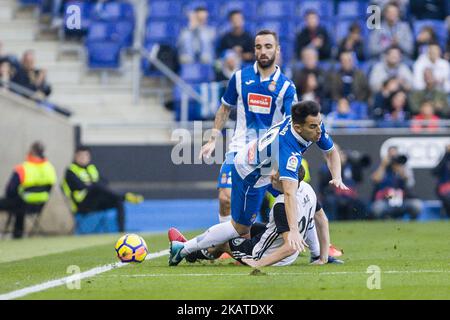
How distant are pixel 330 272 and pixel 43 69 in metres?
13.4

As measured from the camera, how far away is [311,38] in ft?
75.9

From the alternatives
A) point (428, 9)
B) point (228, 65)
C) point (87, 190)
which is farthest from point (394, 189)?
point (87, 190)

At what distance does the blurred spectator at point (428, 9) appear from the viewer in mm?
24328

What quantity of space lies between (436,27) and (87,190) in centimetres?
797

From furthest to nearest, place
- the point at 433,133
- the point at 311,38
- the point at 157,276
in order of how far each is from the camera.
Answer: the point at 311,38, the point at 433,133, the point at 157,276

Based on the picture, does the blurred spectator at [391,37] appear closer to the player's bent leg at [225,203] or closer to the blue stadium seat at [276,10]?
the blue stadium seat at [276,10]

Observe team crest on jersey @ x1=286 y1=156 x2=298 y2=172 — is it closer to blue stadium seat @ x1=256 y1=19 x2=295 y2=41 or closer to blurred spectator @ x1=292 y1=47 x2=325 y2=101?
Answer: blurred spectator @ x1=292 y1=47 x2=325 y2=101

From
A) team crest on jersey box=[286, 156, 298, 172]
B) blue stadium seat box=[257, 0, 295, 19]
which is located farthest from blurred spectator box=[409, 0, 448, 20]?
team crest on jersey box=[286, 156, 298, 172]

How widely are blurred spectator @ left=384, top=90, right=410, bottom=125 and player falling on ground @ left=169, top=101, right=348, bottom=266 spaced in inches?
430

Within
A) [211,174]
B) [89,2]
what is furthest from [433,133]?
[89,2]

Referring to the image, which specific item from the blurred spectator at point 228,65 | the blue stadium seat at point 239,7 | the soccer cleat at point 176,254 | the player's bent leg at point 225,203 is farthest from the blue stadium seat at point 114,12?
the soccer cleat at point 176,254

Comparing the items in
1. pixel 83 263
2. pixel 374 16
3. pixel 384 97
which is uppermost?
pixel 374 16

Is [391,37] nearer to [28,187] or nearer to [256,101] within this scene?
[28,187]

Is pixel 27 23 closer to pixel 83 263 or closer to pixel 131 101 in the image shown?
pixel 131 101
